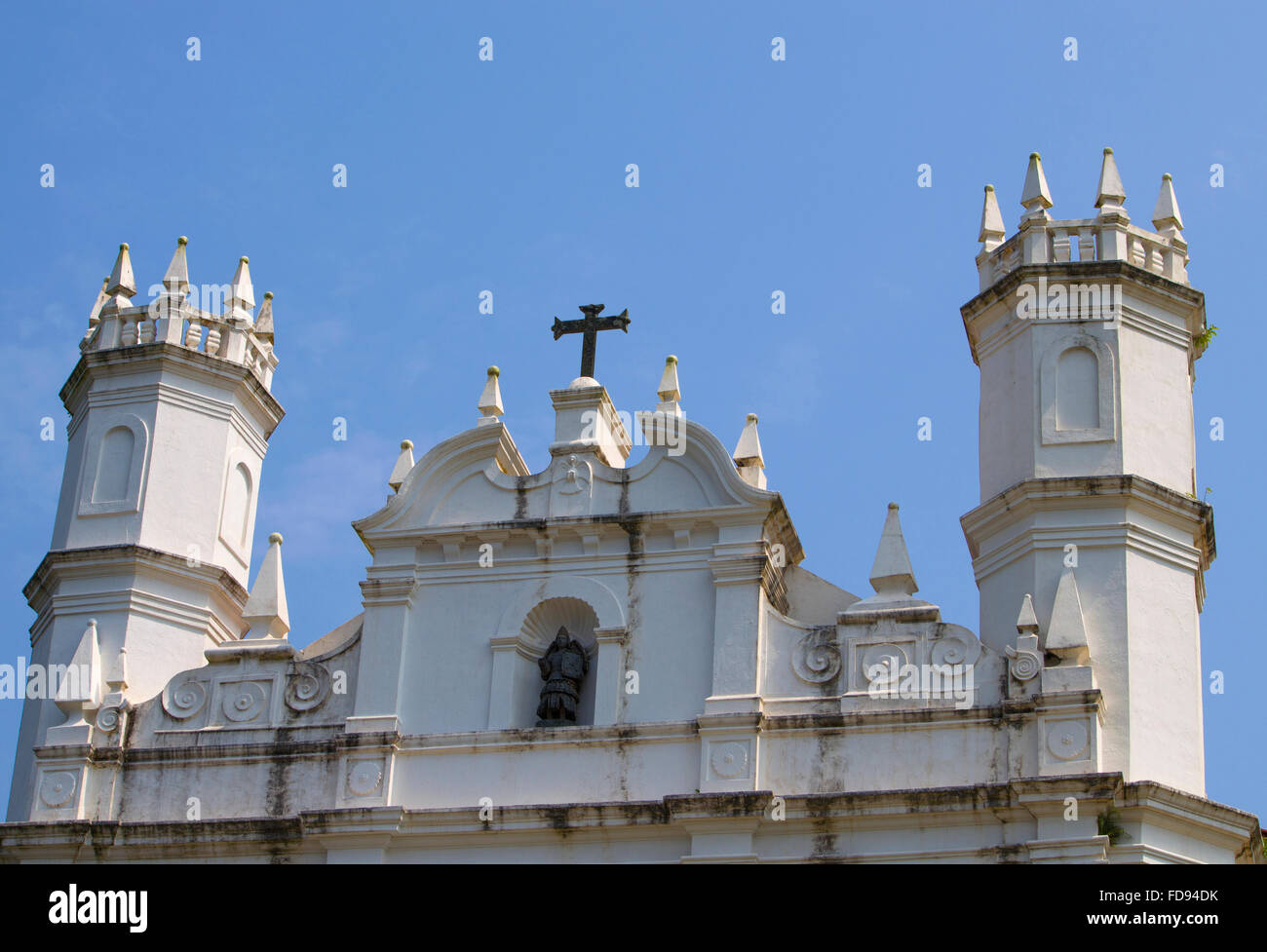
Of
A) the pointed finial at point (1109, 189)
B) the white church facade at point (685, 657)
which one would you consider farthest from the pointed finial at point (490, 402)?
the pointed finial at point (1109, 189)

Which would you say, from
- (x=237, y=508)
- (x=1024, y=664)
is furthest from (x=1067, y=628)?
(x=237, y=508)

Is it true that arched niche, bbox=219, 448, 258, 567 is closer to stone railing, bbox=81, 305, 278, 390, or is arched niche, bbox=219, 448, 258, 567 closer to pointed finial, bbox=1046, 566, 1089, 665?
stone railing, bbox=81, 305, 278, 390

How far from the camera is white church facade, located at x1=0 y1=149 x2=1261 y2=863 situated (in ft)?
78.5

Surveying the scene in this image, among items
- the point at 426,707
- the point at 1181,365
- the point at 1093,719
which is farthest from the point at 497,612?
the point at 1181,365

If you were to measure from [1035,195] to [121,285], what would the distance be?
1219cm

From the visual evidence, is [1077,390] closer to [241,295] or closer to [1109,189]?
[1109,189]

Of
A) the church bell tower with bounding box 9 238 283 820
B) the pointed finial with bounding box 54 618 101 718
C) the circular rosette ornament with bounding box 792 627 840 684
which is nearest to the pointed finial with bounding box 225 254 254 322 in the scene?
the church bell tower with bounding box 9 238 283 820

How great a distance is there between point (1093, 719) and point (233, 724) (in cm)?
993

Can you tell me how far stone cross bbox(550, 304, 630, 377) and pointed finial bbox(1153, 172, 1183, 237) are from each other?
673 centimetres

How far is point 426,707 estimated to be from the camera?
2580 cm

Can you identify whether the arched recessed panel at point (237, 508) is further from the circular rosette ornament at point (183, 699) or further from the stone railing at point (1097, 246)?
the stone railing at point (1097, 246)
